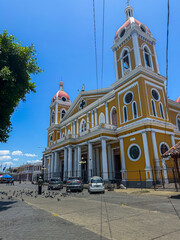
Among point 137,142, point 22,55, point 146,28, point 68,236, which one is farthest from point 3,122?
point 146,28

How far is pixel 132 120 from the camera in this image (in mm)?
19938

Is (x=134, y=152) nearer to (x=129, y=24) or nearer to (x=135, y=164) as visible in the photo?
(x=135, y=164)

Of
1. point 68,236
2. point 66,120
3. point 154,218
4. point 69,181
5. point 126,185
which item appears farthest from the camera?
point 66,120

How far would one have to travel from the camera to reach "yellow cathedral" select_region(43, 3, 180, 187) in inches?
708

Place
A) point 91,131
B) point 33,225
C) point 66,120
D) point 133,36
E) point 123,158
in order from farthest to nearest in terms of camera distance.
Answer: point 66,120 → point 91,131 → point 133,36 → point 123,158 → point 33,225

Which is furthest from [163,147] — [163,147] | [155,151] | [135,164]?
[135,164]

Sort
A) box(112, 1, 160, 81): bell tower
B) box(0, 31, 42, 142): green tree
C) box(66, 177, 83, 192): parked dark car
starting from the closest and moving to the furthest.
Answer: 1. box(0, 31, 42, 142): green tree
2. box(66, 177, 83, 192): parked dark car
3. box(112, 1, 160, 81): bell tower

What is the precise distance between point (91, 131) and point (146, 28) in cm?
1683

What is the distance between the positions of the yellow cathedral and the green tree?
482 inches

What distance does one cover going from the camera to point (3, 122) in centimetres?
1021

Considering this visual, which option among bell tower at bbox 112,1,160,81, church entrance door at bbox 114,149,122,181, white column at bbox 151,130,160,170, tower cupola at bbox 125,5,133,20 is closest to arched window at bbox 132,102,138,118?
white column at bbox 151,130,160,170

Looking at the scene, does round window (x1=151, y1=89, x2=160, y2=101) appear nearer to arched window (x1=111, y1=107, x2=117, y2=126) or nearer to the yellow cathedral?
the yellow cathedral

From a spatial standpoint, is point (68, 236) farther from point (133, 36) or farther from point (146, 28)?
point (146, 28)

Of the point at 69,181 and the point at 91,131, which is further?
the point at 91,131
